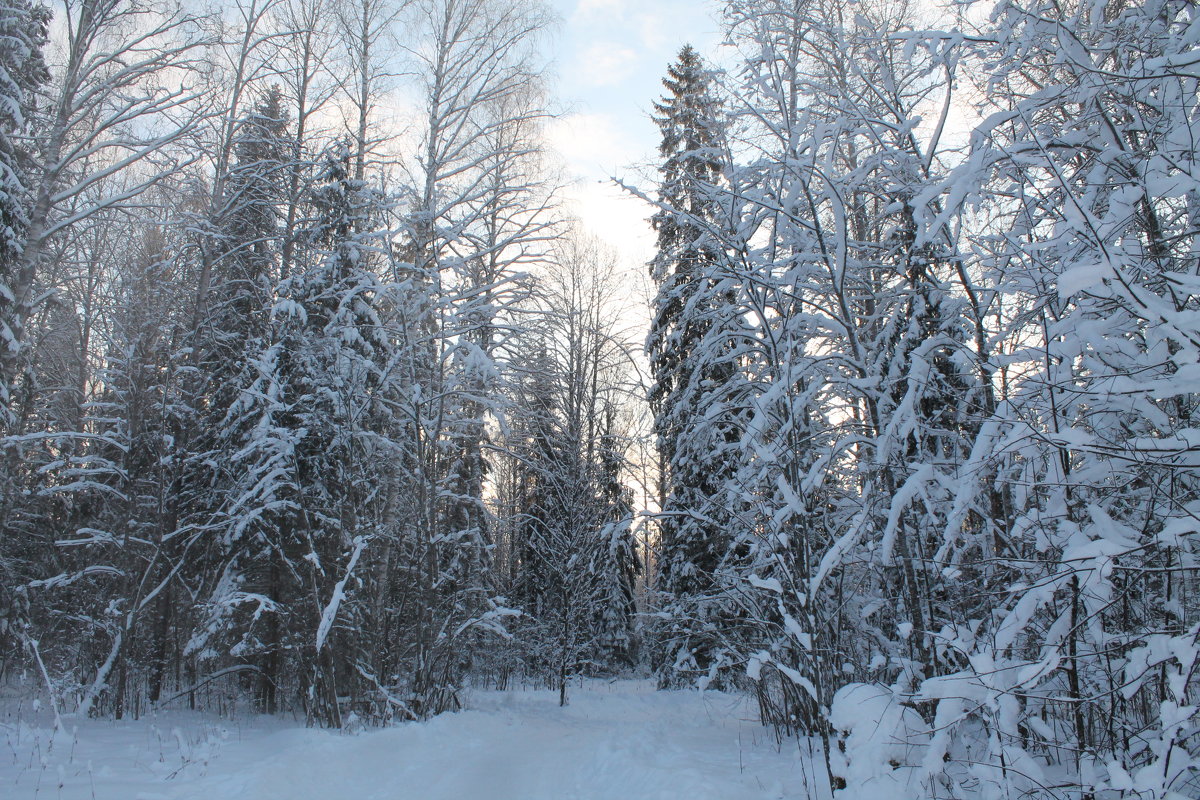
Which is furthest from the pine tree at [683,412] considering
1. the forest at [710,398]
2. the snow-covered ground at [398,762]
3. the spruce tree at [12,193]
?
the spruce tree at [12,193]

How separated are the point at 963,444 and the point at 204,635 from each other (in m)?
9.91

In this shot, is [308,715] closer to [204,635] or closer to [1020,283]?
[204,635]

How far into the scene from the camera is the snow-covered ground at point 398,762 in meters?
5.11

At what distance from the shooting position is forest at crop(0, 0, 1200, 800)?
2.81 metres

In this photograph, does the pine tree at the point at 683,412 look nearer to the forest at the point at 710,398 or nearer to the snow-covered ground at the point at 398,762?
the forest at the point at 710,398

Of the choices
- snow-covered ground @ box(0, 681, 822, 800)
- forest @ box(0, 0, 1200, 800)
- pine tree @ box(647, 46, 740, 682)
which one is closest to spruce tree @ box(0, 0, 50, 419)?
forest @ box(0, 0, 1200, 800)

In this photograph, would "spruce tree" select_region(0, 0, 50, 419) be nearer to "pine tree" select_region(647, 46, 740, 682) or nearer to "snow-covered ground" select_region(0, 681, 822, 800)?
"snow-covered ground" select_region(0, 681, 822, 800)

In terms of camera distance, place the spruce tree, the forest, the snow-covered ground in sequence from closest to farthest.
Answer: the forest → the snow-covered ground → the spruce tree

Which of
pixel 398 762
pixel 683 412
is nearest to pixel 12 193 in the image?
pixel 398 762

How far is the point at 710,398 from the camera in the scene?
5.65 m

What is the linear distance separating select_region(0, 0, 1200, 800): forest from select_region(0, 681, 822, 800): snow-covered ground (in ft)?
1.94

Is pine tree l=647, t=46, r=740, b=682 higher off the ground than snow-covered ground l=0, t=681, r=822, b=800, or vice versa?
pine tree l=647, t=46, r=740, b=682

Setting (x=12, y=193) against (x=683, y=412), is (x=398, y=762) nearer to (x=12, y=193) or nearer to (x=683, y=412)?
(x=683, y=412)

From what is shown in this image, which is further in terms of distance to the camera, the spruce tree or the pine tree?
the pine tree
